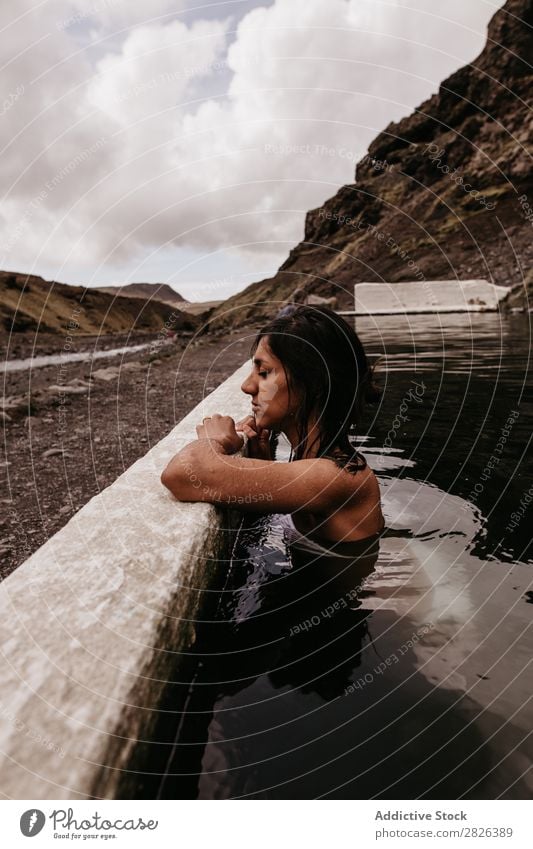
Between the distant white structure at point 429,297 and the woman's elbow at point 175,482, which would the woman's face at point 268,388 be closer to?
the woman's elbow at point 175,482

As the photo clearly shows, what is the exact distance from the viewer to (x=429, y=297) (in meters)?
26.1

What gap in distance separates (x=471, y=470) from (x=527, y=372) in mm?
4392

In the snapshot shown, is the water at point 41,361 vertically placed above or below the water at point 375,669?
below

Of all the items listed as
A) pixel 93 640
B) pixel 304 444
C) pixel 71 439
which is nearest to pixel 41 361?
pixel 71 439

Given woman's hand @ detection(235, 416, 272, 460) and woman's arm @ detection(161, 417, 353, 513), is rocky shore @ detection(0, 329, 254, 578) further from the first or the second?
woman's hand @ detection(235, 416, 272, 460)

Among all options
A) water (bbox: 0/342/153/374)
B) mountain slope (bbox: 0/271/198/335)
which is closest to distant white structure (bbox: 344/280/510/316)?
mountain slope (bbox: 0/271/198/335)

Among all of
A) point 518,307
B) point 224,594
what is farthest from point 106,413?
point 518,307

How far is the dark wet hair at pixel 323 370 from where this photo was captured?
94.0 inches

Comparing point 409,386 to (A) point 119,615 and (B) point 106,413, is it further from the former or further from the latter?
(A) point 119,615

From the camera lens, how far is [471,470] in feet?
13.3
